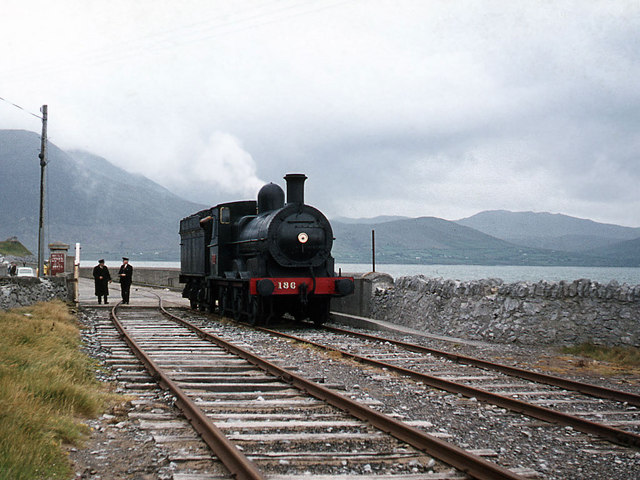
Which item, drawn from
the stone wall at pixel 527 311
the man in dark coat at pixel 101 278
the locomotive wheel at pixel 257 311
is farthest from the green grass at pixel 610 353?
the man in dark coat at pixel 101 278

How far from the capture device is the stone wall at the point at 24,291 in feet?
59.1

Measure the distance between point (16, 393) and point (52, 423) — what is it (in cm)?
65

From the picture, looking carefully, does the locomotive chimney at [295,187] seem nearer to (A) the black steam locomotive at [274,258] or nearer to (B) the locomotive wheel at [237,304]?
(A) the black steam locomotive at [274,258]

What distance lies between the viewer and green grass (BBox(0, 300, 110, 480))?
452 centimetres

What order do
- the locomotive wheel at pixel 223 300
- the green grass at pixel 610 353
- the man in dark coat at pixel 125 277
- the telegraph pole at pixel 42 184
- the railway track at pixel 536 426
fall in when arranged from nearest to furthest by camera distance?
1. the railway track at pixel 536 426
2. the green grass at pixel 610 353
3. the locomotive wheel at pixel 223 300
4. the man in dark coat at pixel 125 277
5. the telegraph pole at pixel 42 184

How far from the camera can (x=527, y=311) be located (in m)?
12.7

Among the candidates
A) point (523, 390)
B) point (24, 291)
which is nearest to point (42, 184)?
point (24, 291)

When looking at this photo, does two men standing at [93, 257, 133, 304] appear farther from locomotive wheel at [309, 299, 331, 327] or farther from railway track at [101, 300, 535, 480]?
railway track at [101, 300, 535, 480]

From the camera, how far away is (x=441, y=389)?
26.4 feet

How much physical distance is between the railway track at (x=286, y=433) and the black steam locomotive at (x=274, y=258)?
6.74 metres

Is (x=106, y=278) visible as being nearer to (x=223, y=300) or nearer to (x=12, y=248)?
(x=223, y=300)

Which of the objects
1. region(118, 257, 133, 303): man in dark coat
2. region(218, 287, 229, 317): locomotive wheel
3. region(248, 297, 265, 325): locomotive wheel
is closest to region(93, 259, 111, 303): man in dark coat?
region(118, 257, 133, 303): man in dark coat

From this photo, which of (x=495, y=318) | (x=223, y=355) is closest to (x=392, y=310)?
(x=495, y=318)

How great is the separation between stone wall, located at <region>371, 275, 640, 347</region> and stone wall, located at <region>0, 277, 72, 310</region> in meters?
10.3
